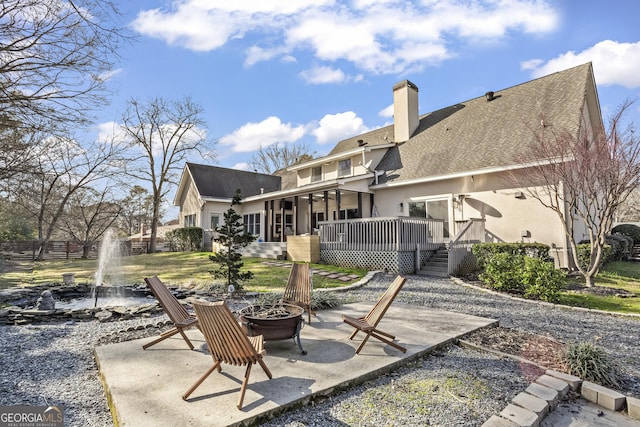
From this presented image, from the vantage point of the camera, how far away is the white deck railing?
38.0 feet

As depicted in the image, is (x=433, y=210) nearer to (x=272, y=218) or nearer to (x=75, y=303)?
(x=272, y=218)

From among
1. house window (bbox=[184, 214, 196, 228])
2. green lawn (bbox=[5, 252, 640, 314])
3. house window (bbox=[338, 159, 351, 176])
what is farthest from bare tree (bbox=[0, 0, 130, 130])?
house window (bbox=[184, 214, 196, 228])

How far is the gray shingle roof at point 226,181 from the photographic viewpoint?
23438mm

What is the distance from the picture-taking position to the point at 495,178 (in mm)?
12672

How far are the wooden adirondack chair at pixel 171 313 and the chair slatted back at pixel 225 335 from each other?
4.26ft

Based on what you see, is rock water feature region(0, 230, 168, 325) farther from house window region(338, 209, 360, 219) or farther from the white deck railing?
house window region(338, 209, 360, 219)

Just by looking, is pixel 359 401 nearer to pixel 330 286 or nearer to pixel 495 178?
pixel 330 286

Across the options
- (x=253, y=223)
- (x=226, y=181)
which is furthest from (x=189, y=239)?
(x=226, y=181)

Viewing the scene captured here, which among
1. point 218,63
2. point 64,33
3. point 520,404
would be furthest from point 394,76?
point 520,404

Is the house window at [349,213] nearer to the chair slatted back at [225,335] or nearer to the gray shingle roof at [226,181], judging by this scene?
the gray shingle roof at [226,181]

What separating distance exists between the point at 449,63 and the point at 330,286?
930cm

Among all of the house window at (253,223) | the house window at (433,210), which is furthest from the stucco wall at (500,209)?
the house window at (253,223)

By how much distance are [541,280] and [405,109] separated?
1292cm

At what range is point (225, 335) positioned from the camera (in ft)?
9.64
